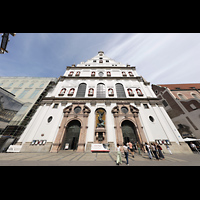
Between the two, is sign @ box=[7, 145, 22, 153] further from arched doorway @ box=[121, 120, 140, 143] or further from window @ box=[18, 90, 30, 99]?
arched doorway @ box=[121, 120, 140, 143]

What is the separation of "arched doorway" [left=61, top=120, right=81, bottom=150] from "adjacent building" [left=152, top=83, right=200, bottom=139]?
18.6 m

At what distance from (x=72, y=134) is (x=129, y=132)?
26.4 ft

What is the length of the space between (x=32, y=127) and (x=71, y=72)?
42.9ft

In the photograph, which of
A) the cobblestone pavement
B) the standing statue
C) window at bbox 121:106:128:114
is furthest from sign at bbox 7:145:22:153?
window at bbox 121:106:128:114

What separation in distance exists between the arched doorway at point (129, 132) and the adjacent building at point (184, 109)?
35.5ft

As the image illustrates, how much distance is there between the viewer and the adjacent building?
13.4 m

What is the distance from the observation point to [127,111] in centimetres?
1248

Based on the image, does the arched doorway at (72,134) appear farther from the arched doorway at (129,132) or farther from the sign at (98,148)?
the arched doorway at (129,132)

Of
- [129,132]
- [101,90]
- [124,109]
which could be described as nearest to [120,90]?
[101,90]

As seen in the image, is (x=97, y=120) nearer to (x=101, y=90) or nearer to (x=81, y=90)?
(x=101, y=90)

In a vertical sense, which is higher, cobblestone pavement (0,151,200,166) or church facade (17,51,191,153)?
church facade (17,51,191,153)

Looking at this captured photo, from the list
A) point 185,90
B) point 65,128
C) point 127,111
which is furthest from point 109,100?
point 185,90
